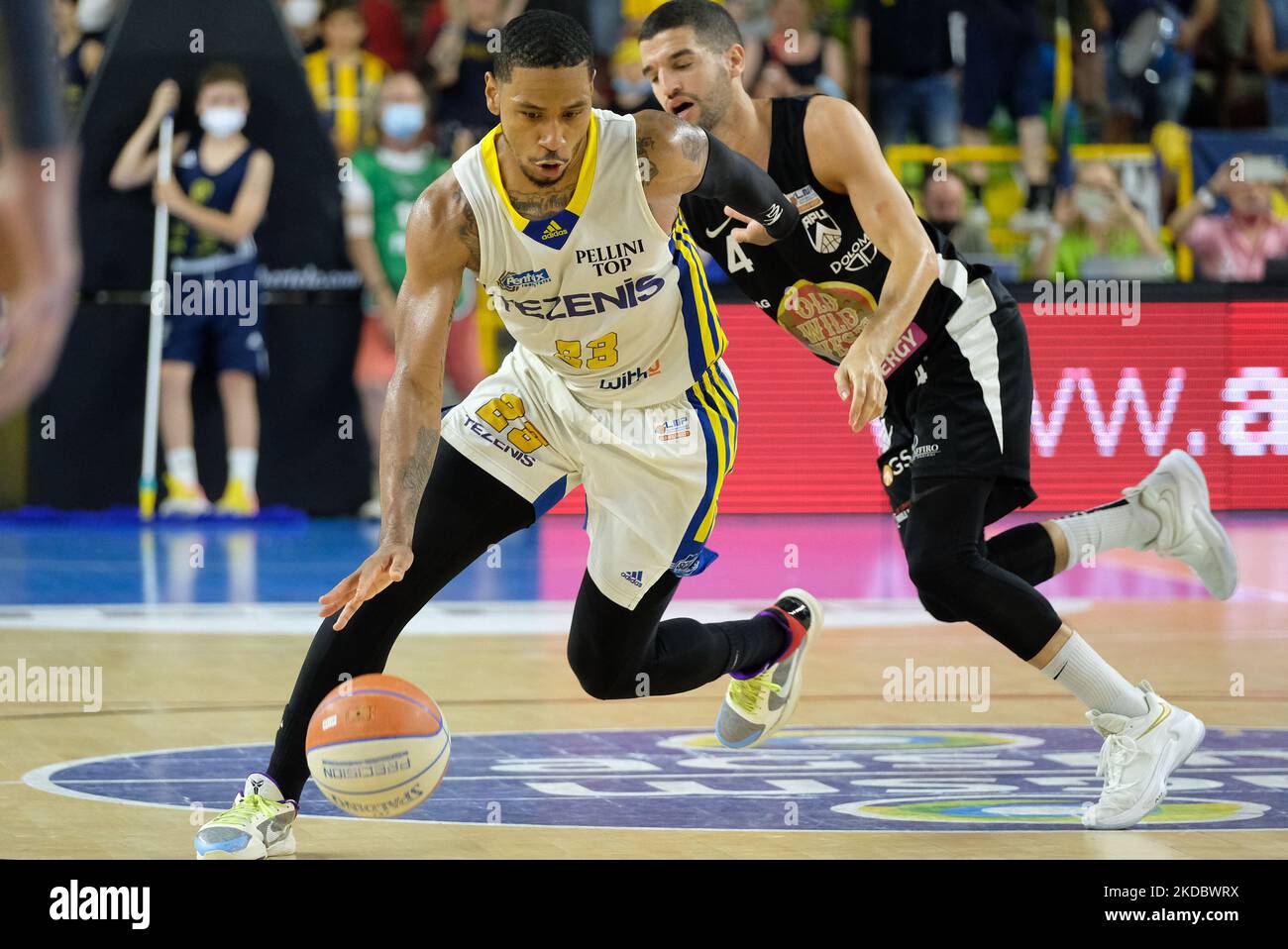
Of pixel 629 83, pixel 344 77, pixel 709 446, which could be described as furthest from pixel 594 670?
pixel 344 77

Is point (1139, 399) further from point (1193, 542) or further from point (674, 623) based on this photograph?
point (674, 623)

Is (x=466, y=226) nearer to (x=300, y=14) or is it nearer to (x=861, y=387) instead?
(x=861, y=387)

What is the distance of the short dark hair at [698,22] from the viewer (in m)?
5.33

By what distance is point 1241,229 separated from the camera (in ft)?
46.6

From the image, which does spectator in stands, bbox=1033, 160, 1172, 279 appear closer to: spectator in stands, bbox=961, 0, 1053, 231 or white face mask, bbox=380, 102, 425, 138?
spectator in stands, bbox=961, 0, 1053, 231

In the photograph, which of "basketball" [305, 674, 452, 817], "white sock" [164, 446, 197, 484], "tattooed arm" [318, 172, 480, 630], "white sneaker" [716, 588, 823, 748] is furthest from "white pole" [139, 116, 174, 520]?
"basketball" [305, 674, 452, 817]

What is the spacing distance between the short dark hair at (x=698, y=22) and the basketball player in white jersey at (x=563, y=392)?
0.61 meters

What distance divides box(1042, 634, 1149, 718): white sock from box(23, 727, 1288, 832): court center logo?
0.99 feet

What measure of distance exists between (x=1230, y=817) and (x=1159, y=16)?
1125 cm

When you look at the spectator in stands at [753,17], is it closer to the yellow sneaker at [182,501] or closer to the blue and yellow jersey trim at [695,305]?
the yellow sneaker at [182,501]

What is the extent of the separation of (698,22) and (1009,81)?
33.2 feet

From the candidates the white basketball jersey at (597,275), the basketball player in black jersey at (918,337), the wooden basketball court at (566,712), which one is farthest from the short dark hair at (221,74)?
the white basketball jersey at (597,275)

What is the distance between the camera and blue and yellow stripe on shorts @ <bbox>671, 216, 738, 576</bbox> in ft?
16.8
